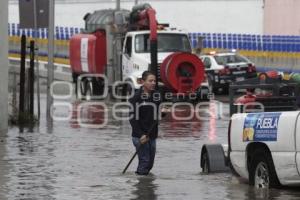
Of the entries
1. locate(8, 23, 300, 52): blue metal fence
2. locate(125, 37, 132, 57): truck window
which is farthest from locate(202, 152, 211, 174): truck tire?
locate(8, 23, 300, 52): blue metal fence

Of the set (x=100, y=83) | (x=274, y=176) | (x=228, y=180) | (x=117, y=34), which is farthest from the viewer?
(x=100, y=83)

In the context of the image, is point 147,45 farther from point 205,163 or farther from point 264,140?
point 264,140

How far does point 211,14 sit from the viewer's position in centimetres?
5341

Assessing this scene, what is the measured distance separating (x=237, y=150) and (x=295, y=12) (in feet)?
122

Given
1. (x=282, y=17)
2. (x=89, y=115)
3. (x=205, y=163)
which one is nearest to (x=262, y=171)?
(x=205, y=163)

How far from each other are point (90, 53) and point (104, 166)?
21.7 meters

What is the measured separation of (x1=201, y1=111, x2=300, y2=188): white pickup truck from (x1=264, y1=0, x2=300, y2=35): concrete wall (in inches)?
1433

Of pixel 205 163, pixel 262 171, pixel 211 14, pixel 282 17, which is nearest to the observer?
pixel 262 171

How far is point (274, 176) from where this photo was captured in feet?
38.4

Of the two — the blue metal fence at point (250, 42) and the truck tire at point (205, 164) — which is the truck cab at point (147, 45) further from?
the truck tire at point (205, 164)

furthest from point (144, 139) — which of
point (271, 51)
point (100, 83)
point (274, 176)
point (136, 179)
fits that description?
point (271, 51)

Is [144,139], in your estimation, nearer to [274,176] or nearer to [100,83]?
[274,176]

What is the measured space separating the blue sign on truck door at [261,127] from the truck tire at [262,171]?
9.0 inches

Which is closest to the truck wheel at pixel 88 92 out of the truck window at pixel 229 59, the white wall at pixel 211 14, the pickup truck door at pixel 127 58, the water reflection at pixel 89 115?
the water reflection at pixel 89 115
